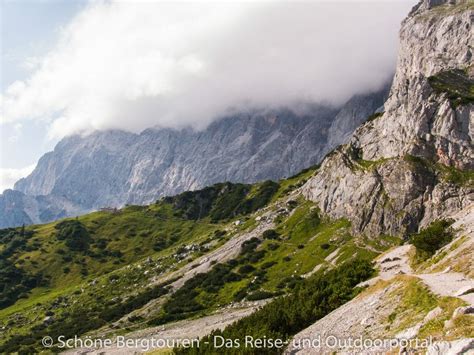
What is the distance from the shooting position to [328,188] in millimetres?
159875

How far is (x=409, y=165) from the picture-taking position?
420 feet

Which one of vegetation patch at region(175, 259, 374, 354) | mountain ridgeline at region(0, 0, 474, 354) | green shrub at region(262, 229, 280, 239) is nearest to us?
vegetation patch at region(175, 259, 374, 354)

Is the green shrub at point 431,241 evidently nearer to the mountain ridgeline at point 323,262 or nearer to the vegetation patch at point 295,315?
the mountain ridgeline at point 323,262

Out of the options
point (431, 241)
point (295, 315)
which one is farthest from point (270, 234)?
point (295, 315)

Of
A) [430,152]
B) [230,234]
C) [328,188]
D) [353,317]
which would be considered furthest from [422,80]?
[353,317]

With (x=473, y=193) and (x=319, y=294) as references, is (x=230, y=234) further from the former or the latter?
(x=319, y=294)

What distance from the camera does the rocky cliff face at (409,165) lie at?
120 m

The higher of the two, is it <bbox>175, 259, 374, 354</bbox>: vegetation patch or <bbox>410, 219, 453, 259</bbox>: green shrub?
<bbox>410, 219, 453, 259</bbox>: green shrub

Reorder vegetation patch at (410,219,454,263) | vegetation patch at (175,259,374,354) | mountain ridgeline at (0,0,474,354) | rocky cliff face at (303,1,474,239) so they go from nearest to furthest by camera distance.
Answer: vegetation patch at (175,259,374,354) < mountain ridgeline at (0,0,474,354) < vegetation patch at (410,219,454,263) < rocky cliff face at (303,1,474,239)

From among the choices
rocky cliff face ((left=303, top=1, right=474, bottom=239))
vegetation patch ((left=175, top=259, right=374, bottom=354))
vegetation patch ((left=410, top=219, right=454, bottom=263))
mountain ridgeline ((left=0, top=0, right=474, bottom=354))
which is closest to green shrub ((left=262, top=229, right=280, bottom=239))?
mountain ridgeline ((left=0, top=0, right=474, bottom=354))

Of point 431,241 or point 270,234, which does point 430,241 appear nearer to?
point 431,241

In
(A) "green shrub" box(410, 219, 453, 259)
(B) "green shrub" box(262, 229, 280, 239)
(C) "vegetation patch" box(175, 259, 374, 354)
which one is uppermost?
(A) "green shrub" box(410, 219, 453, 259)

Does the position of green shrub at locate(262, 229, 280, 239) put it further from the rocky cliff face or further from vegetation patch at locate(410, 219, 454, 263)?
vegetation patch at locate(410, 219, 454, 263)

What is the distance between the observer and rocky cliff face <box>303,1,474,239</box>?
11969cm
